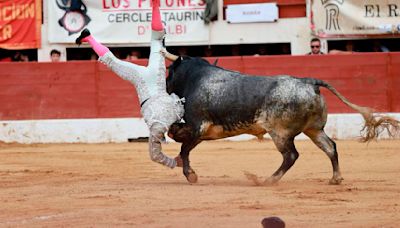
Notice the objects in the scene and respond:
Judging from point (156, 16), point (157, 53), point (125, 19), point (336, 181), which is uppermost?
point (156, 16)

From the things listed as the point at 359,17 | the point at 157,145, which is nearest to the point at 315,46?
the point at 359,17

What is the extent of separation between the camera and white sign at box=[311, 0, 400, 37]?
707 inches

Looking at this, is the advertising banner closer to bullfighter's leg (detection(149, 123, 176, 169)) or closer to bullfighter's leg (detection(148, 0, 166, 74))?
bullfighter's leg (detection(148, 0, 166, 74))

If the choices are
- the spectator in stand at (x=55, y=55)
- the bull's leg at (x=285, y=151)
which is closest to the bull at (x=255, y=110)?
the bull's leg at (x=285, y=151)

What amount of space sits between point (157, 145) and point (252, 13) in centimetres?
882

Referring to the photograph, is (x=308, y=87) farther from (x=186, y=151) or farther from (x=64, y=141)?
(x=64, y=141)

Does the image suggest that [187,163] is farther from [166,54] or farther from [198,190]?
[166,54]

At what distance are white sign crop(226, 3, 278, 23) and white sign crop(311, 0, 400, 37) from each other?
0.82m

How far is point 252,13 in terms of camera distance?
18422mm

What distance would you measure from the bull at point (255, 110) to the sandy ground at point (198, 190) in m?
0.41

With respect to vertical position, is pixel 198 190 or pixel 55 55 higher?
pixel 198 190

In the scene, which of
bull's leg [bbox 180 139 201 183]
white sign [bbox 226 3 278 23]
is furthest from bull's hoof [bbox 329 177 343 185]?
white sign [bbox 226 3 278 23]

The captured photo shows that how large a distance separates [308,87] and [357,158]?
340 centimetres

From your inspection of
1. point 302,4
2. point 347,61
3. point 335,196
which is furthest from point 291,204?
point 302,4
